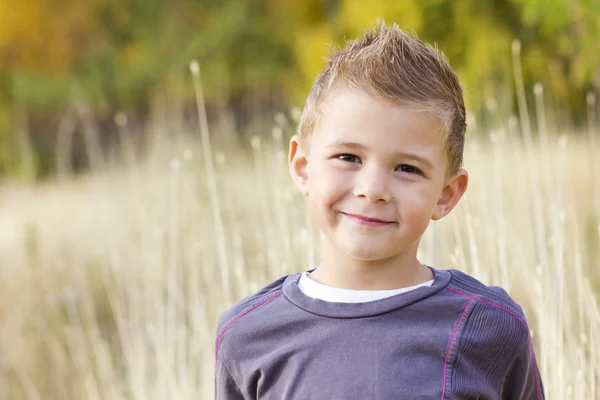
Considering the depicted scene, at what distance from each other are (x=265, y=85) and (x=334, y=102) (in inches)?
479

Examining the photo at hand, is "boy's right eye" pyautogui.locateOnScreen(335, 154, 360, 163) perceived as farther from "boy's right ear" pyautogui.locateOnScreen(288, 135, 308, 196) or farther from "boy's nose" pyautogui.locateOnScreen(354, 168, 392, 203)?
"boy's right ear" pyautogui.locateOnScreen(288, 135, 308, 196)

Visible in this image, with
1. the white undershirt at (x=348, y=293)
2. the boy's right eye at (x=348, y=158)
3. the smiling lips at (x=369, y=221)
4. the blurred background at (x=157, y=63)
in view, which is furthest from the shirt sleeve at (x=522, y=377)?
the blurred background at (x=157, y=63)

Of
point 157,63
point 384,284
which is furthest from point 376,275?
point 157,63

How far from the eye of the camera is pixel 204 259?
12.7ft

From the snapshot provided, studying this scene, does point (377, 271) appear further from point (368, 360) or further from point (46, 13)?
point (46, 13)

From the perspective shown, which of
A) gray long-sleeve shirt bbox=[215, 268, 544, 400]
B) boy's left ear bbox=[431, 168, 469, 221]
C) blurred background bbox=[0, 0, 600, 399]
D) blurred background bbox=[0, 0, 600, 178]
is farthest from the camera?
blurred background bbox=[0, 0, 600, 178]

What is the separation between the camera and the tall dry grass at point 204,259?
256cm

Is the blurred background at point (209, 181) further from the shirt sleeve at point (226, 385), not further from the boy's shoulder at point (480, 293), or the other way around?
the shirt sleeve at point (226, 385)

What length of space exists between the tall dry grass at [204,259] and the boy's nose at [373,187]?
0.81 meters

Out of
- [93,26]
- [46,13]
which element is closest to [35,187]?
[46,13]

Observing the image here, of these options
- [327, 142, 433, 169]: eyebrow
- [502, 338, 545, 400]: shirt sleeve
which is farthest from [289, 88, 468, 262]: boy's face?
[502, 338, 545, 400]: shirt sleeve

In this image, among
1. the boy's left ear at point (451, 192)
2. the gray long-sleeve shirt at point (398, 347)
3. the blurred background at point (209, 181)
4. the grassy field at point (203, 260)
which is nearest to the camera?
the gray long-sleeve shirt at point (398, 347)

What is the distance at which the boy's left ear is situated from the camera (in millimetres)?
1582

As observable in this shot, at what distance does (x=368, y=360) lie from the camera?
1427 millimetres
